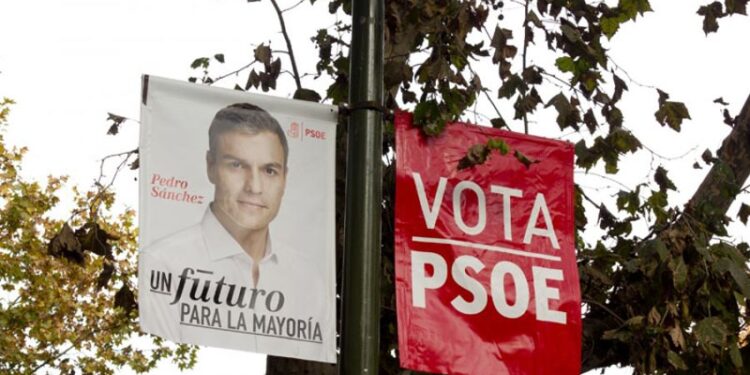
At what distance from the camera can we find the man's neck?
A: 5.50 meters

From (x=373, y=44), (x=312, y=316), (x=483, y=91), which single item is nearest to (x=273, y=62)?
(x=483, y=91)

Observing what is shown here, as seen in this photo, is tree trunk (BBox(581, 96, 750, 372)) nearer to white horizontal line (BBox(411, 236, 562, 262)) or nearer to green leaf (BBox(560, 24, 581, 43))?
green leaf (BBox(560, 24, 581, 43))

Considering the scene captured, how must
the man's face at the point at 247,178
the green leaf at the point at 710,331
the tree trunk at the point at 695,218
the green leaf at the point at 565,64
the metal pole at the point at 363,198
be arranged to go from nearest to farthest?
the metal pole at the point at 363,198
the man's face at the point at 247,178
the green leaf at the point at 710,331
the green leaf at the point at 565,64
the tree trunk at the point at 695,218

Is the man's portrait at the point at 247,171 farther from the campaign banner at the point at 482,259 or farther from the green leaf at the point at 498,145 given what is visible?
the green leaf at the point at 498,145

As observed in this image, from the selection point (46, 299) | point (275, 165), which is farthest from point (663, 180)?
point (46, 299)

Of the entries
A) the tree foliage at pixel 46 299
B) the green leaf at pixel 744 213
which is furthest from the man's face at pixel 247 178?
the tree foliage at pixel 46 299

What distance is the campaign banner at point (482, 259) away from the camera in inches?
225

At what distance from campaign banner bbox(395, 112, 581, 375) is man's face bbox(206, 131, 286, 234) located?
0.54 metres

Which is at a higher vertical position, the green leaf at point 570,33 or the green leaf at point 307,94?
the green leaf at point 570,33

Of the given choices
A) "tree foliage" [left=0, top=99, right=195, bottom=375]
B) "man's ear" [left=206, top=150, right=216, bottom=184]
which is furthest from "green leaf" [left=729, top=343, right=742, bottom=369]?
"tree foliage" [left=0, top=99, right=195, bottom=375]

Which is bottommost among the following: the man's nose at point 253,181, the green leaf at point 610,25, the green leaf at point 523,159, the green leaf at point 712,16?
the man's nose at point 253,181

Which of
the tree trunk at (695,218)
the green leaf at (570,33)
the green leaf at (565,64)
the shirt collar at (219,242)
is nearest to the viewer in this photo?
the shirt collar at (219,242)

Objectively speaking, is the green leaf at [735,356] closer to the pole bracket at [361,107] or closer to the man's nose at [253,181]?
the pole bracket at [361,107]

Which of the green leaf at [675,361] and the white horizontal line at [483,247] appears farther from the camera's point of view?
the green leaf at [675,361]
